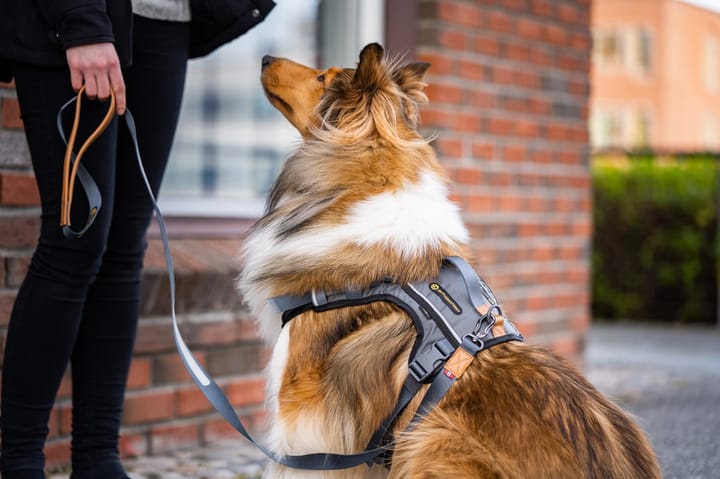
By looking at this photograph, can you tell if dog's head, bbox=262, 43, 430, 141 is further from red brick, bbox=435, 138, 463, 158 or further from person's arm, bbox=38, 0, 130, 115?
red brick, bbox=435, 138, 463, 158

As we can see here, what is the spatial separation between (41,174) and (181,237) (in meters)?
1.47

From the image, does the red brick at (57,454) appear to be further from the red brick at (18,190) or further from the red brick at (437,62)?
A: the red brick at (437,62)

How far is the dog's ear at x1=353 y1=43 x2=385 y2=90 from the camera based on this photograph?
8.82 ft

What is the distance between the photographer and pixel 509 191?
208 inches

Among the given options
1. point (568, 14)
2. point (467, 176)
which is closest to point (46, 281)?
point (467, 176)

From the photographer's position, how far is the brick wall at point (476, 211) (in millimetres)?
3654

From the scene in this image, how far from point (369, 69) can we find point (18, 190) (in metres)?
1.37

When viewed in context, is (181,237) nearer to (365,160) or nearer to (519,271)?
(365,160)

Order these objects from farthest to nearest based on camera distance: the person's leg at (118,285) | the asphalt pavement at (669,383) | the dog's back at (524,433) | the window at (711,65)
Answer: the window at (711,65), the asphalt pavement at (669,383), the person's leg at (118,285), the dog's back at (524,433)

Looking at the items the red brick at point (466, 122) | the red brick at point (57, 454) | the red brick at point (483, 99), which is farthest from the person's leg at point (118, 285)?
the red brick at point (483, 99)

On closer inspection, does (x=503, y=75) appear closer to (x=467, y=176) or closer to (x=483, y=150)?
(x=483, y=150)

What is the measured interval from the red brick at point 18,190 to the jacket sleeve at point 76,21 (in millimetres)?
985

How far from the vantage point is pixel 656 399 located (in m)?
5.30

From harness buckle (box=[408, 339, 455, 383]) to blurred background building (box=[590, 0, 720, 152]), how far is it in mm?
32607
